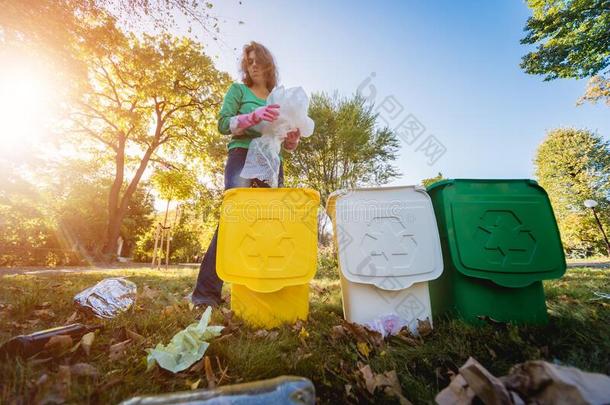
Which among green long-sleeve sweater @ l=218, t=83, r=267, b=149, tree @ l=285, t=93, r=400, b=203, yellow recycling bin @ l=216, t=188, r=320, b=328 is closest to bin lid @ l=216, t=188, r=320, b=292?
yellow recycling bin @ l=216, t=188, r=320, b=328

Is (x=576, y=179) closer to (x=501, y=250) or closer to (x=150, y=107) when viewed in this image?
(x=501, y=250)

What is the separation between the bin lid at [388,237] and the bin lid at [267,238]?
0.21m

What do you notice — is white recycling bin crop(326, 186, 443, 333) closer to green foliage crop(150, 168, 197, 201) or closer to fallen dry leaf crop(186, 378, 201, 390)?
fallen dry leaf crop(186, 378, 201, 390)

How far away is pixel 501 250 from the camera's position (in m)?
1.57

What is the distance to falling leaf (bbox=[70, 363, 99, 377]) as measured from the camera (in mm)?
946

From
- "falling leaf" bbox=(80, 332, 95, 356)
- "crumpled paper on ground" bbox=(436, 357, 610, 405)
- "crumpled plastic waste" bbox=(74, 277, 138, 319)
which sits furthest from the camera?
"crumpled plastic waste" bbox=(74, 277, 138, 319)

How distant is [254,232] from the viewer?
1.69 m

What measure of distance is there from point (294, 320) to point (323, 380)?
0.72 metres

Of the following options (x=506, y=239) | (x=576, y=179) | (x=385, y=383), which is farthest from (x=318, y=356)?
(x=576, y=179)

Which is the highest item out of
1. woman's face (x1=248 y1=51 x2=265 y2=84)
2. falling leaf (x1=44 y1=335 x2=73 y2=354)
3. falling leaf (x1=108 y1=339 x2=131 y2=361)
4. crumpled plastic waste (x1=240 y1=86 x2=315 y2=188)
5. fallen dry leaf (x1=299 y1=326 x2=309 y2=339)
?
woman's face (x1=248 y1=51 x2=265 y2=84)

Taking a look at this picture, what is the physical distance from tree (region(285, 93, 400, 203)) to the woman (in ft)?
33.1

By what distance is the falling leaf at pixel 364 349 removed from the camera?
1.22 m

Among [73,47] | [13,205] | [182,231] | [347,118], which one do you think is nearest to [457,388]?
[73,47]

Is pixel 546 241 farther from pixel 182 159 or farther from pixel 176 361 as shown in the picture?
pixel 182 159
